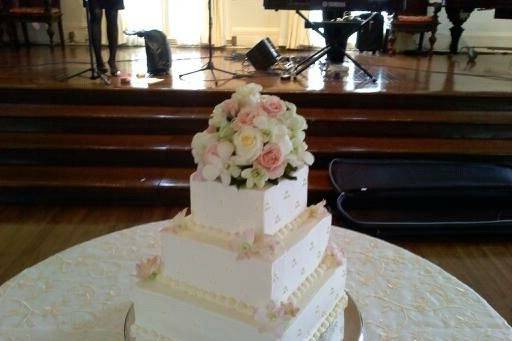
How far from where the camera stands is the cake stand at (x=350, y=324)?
138cm

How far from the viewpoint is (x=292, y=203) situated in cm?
129

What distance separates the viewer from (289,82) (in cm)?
432

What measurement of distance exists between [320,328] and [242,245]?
1.29 feet

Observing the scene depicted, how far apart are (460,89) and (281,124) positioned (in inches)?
130

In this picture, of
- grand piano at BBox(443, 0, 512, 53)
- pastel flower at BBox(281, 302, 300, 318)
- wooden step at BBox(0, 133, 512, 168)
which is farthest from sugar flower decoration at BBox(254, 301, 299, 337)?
grand piano at BBox(443, 0, 512, 53)

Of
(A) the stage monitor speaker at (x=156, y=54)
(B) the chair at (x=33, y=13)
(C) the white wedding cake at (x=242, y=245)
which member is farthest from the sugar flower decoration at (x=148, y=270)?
(B) the chair at (x=33, y=13)

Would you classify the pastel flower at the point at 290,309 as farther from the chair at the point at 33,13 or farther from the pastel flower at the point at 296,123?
the chair at the point at 33,13

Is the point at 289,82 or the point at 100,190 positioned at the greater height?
the point at 289,82

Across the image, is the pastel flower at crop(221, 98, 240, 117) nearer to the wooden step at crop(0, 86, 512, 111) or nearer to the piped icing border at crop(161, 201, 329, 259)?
the piped icing border at crop(161, 201, 329, 259)

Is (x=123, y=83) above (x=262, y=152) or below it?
below

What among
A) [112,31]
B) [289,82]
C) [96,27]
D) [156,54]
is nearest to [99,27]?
[96,27]

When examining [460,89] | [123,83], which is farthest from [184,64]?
[460,89]

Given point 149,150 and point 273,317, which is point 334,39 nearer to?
point 149,150

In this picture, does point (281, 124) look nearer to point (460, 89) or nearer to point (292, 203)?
point (292, 203)
